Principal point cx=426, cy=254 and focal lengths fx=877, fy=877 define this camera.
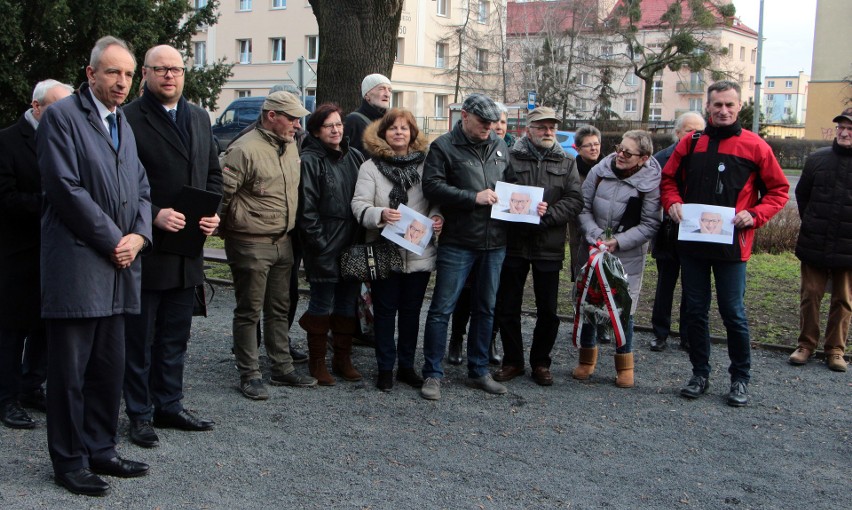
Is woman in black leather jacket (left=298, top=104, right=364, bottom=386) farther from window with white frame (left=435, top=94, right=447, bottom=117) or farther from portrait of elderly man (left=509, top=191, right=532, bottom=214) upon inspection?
window with white frame (left=435, top=94, right=447, bottom=117)

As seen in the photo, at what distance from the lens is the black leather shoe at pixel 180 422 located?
5.21 meters

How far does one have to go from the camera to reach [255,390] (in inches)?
233

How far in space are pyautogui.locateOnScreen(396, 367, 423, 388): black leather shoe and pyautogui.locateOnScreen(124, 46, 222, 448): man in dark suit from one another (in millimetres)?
Result: 1690

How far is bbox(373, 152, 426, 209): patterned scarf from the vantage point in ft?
20.1

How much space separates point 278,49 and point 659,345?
53.8 meters

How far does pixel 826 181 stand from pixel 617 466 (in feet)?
11.8

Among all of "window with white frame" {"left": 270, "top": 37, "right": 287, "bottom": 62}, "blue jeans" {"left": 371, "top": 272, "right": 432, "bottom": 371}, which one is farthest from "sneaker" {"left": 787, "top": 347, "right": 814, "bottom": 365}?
"window with white frame" {"left": 270, "top": 37, "right": 287, "bottom": 62}

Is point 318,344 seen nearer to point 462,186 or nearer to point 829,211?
point 462,186

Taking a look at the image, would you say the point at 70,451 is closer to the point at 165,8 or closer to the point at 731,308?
the point at 731,308

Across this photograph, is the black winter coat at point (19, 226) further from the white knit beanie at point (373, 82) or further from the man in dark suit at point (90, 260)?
the white knit beanie at point (373, 82)

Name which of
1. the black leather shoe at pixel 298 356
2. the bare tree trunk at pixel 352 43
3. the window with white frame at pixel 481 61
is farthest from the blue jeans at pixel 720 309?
the window with white frame at pixel 481 61

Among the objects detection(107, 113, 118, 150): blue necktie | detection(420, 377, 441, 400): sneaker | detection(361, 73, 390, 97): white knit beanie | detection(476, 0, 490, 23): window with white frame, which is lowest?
detection(420, 377, 441, 400): sneaker

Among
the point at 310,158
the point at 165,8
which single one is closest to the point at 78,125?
the point at 310,158

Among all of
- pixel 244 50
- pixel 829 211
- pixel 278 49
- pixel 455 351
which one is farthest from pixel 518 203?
pixel 244 50
